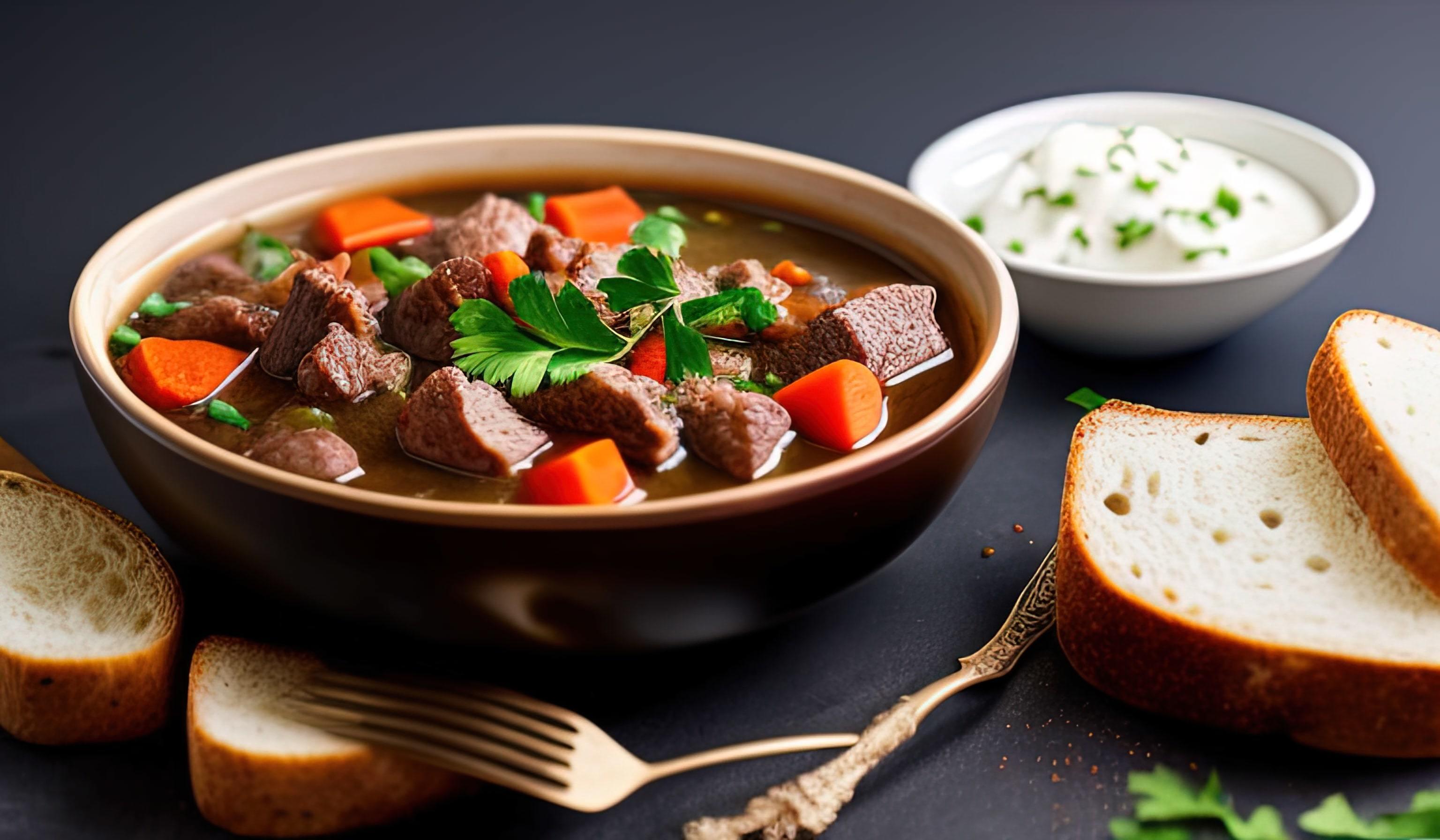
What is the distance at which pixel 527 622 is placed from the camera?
2.56m

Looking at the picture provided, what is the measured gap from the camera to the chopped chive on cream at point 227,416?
9.81ft

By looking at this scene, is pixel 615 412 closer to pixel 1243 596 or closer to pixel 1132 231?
pixel 1243 596

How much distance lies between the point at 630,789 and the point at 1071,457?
1.42 metres

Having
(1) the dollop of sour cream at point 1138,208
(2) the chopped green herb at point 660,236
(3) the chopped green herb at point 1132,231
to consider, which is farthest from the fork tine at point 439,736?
(3) the chopped green herb at point 1132,231

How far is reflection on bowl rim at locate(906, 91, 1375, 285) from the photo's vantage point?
3801 millimetres

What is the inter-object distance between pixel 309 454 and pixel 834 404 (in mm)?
1144

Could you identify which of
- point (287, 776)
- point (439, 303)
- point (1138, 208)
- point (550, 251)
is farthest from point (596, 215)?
point (287, 776)

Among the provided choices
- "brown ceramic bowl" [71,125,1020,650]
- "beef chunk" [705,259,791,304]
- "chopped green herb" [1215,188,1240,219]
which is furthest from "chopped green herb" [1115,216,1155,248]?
"beef chunk" [705,259,791,304]

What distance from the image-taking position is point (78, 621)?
2.86 m

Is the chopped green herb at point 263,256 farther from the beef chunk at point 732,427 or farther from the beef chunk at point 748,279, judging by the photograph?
the beef chunk at point 732,427

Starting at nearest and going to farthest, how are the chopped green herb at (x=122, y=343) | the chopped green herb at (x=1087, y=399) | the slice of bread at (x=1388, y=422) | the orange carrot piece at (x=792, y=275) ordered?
the slice of bread at (x=1388, y=422) → the chopped green herb at (x=122, y=343) → the orange carrot piece at (x=792, y=275) → the chopped green herb at (x=1087, y=399)

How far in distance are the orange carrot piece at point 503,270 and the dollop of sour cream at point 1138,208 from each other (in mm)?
1739

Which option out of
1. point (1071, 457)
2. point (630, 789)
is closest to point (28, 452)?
point (630, 789)

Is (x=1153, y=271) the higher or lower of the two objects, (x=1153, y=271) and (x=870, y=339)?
the lower
